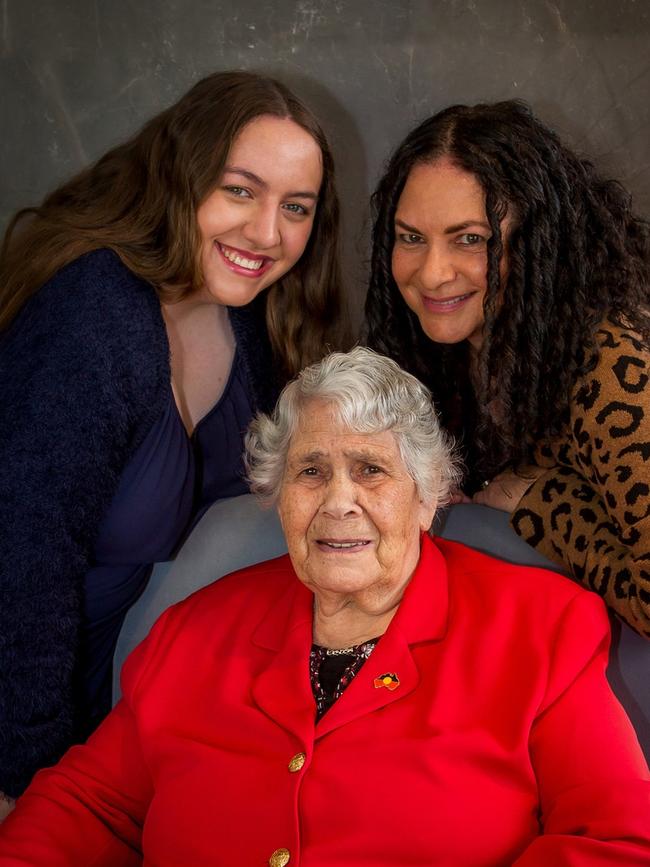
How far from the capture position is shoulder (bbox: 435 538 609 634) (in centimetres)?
180

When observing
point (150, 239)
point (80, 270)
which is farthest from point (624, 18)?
point (80, 270)

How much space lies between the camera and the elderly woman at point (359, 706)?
164 centimetres

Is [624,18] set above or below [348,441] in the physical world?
above

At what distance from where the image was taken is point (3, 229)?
9.52 ft

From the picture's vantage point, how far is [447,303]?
2.15 metres

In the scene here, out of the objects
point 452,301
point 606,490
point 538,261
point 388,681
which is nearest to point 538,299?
point 538,261

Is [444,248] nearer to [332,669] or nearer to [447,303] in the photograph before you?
[447,303]

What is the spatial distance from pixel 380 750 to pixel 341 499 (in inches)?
16.3

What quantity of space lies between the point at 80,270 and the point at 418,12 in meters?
1.16

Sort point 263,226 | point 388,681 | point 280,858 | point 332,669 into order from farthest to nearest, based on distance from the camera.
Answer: point 263,226 < point 332,669 < point 388,681 < point 280,858

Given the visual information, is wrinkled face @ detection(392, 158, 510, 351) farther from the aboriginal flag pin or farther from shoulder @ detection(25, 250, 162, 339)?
the aboriginal flag pin

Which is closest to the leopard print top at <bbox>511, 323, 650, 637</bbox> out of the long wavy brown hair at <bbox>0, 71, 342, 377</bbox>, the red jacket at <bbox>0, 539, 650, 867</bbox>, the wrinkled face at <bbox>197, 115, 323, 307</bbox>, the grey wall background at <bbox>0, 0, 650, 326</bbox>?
the red jacket at <bbox>0, 539, 650, 867</bbox>

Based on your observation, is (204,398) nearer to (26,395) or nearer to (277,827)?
(26,395)

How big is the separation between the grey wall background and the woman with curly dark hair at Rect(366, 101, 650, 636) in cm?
64
